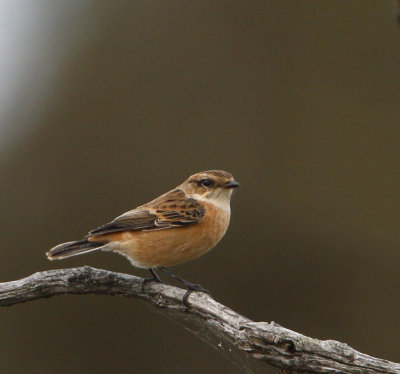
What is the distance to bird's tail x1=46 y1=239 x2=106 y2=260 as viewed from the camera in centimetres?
559

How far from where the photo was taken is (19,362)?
944 centimetres

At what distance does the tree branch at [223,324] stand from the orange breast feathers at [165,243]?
45cm

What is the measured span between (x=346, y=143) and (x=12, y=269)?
576 cm

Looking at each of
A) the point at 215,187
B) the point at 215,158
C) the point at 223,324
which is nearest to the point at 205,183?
the point at 215,187

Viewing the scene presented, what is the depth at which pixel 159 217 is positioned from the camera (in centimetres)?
603

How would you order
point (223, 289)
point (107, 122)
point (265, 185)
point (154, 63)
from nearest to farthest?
point (223, 289) < point (265, 185) < point (107, 122) < point (154, 63)

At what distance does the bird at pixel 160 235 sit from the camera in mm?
5746

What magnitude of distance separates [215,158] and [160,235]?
4.76 meters

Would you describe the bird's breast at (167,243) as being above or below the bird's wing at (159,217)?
below

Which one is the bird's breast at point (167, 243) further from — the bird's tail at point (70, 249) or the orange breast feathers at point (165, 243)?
the bird's tail at point (70, 249)

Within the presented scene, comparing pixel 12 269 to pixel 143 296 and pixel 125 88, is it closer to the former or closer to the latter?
pixel 125 88

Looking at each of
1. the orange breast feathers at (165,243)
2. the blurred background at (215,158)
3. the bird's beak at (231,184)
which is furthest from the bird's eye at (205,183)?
the blurred background at (215,158)

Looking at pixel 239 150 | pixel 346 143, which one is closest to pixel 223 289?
pixel 239 150

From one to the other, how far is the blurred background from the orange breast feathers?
314 centimetres
